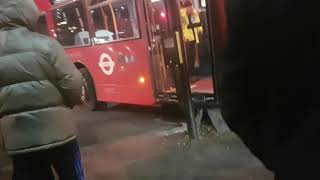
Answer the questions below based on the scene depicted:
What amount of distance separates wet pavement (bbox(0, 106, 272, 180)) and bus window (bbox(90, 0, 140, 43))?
172 centimetres

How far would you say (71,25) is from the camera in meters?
11.5

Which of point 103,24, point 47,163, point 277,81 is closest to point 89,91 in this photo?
point 103,24

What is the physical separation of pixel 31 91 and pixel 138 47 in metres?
5.81

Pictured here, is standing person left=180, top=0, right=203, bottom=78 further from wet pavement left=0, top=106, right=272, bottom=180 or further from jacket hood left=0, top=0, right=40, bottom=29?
jacket hood left=0, top=0, right=40, bottom=29

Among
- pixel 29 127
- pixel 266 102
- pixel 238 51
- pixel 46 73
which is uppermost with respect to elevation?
pixel 238 51

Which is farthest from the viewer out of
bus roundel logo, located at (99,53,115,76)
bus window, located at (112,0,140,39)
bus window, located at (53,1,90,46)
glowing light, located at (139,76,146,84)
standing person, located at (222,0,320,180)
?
bus window, located at (53,1,90,46)

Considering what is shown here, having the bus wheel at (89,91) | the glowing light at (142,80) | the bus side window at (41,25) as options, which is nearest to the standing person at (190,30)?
the glowing light at (142,80)

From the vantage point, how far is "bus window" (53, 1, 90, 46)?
1084cm

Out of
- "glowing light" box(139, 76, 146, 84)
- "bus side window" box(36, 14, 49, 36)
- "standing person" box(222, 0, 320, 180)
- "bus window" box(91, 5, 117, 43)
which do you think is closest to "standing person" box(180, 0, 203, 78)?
"glowing light" box(139, 76, 146, 84)

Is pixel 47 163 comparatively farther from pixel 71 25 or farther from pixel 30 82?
pixel 71 25

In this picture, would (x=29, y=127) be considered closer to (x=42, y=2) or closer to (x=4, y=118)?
(x=4, y=118)

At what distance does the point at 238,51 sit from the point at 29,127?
7.60 feet

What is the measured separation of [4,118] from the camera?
3.43m

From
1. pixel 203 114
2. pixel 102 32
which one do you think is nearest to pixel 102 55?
pixel 102 32
